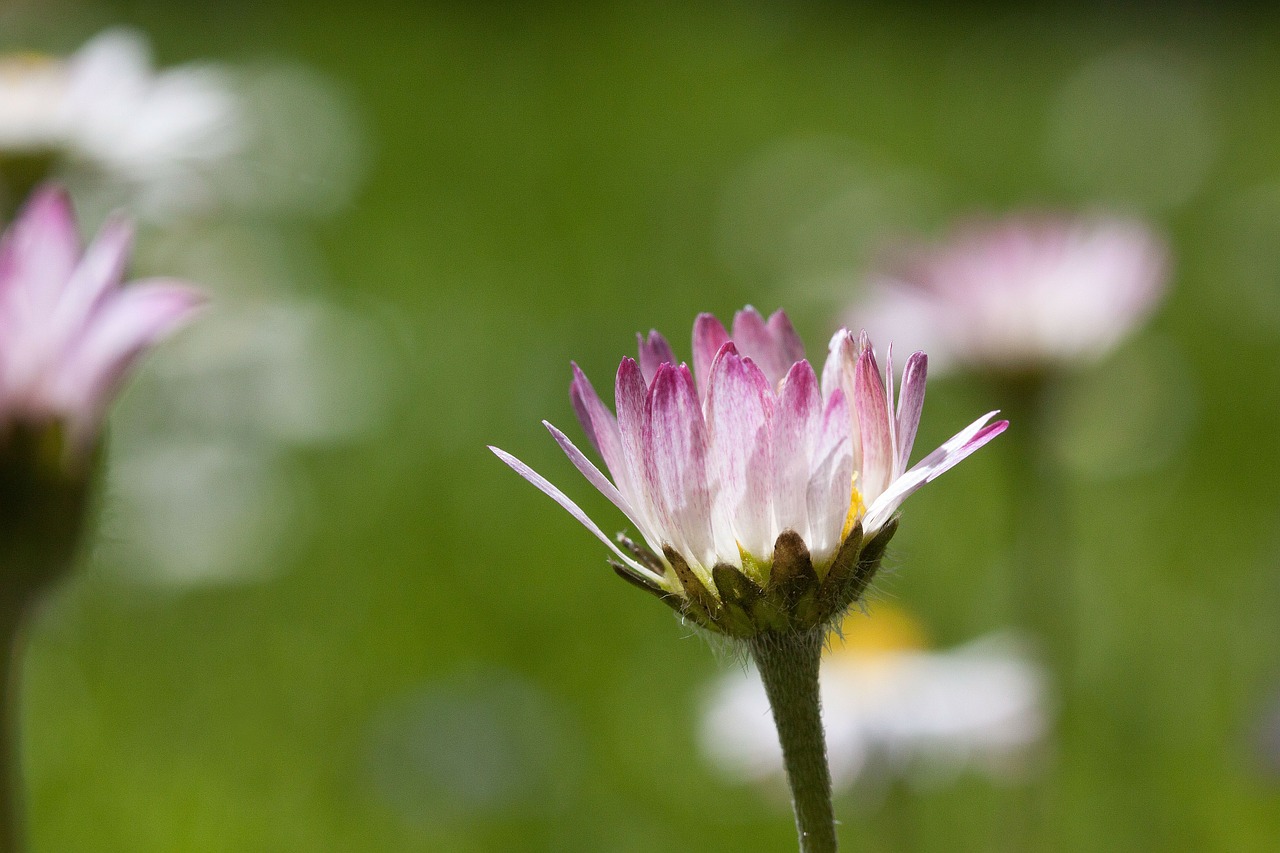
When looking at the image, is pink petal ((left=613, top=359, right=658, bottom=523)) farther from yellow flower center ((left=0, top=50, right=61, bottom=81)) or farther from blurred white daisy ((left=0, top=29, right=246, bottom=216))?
yellow flower center ((left=0, top=50, right=61, bottom=81))

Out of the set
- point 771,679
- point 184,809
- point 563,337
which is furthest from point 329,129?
point 771,679

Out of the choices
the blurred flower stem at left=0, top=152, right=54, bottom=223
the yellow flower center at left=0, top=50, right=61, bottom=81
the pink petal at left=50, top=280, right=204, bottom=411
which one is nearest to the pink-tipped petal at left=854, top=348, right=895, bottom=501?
the pink petal at left=50, top=280, right=204, bottom=411

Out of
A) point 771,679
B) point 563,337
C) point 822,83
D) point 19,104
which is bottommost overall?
point 771,679

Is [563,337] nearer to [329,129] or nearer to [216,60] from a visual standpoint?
[329,129]

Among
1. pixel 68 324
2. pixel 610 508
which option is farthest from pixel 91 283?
pixel 610 508

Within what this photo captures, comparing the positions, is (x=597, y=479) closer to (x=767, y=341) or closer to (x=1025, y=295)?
(x=767, y=341)

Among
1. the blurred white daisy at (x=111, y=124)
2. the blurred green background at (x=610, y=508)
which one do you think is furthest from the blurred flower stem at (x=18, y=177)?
the blurred green background at (x=610, y=508)

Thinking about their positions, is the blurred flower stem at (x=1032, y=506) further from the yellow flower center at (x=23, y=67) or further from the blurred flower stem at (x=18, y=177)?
the yellow flower center at (x=23, y=67)
